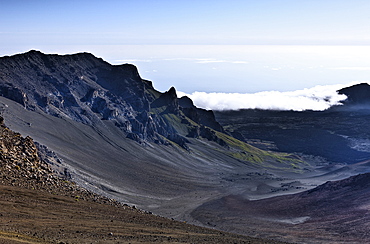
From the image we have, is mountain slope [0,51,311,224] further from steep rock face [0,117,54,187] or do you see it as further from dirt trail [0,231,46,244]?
dirt trail [0,231,46,244]

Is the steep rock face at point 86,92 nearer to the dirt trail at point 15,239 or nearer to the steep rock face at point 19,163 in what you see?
the steep rock face at point 19,163

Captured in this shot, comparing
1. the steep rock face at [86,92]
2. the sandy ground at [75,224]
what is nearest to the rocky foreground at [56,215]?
the sandy ground at [75,224]

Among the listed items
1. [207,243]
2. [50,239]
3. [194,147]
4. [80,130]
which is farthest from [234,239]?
[194,147]

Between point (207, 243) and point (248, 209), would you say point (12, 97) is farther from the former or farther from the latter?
point (207, 243)

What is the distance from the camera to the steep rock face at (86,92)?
128 metres

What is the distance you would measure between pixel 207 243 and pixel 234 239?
209 inches

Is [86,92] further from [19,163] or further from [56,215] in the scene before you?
[56,215]

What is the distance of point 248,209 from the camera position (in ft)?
305

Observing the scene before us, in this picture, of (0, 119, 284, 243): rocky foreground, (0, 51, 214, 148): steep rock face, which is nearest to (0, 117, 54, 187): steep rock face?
(0, 119, 284, 243): rocky foreground

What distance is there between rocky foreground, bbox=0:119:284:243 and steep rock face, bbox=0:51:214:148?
222ft

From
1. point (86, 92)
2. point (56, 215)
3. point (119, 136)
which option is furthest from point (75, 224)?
point (86, 92)

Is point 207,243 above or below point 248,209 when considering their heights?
above

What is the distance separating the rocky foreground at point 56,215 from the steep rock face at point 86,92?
67590mm

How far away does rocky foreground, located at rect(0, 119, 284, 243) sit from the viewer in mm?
36812
